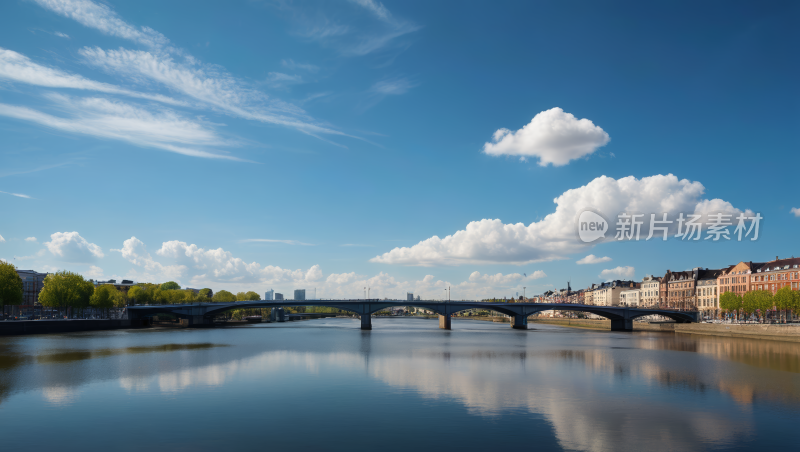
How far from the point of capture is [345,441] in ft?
74.2

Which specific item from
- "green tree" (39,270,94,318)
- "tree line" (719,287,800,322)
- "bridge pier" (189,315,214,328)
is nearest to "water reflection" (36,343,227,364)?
"green tree" (39,270,94,318)

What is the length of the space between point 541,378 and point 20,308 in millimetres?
175286

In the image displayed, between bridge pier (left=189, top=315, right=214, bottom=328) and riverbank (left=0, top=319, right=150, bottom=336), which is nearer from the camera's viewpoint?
riverbank (left=0, top=319, right=150, bottom=336)

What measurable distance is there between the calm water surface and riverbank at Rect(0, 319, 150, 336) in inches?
1588

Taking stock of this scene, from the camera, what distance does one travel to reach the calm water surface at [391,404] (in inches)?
902

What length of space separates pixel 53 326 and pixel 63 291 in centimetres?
2108

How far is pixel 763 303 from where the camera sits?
107 meters

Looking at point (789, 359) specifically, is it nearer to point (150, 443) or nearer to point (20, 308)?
point (150, 443)

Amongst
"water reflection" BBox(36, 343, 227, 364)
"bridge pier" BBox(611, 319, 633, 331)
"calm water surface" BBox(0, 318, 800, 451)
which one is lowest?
"bridge pier" BBox(611, 319, 633, 331)

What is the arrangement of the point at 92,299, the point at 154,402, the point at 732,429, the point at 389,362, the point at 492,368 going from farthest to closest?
the point at 92,299, the point at 389,362, the point at 492,368, the point at 154,402, the point at 732,429

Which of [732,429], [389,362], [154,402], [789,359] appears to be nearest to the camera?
[732,429]

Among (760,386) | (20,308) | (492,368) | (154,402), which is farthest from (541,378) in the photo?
(20,308)

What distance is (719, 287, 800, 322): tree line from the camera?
10219cm

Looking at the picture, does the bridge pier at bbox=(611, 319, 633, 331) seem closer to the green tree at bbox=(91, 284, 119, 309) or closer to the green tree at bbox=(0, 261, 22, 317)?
the green tree at bbox=(91, 284, 119, 309)
